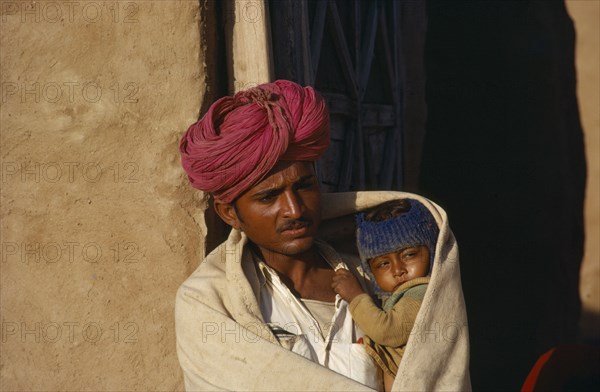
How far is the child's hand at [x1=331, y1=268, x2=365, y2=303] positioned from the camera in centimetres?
302

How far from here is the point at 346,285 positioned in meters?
3.05

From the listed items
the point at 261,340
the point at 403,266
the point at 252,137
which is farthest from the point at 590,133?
the point at 261,340

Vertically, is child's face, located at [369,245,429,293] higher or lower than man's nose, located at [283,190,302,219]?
lower

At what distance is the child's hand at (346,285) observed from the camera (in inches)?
119

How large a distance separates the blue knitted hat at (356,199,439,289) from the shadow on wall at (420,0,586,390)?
305 cm

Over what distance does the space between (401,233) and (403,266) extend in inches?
4.5

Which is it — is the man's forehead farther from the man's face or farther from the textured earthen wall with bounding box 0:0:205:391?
the textured earthen wall with bounding box 0:0:205:391

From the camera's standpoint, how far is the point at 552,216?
5926 millimetres

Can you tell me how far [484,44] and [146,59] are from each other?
3222 millimetres

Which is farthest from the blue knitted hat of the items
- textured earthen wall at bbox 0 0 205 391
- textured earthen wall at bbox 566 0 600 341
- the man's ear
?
textured earthen wall at bbox 566 0 600 341

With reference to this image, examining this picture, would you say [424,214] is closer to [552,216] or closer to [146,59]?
[146,59]

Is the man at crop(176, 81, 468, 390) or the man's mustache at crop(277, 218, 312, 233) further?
the man's mustache at crop(277, 218, 312, 233)

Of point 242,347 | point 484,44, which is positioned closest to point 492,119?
point 484,44

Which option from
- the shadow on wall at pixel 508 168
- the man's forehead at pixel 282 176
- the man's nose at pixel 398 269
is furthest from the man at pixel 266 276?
the shadow on wall at pixel 508 168
